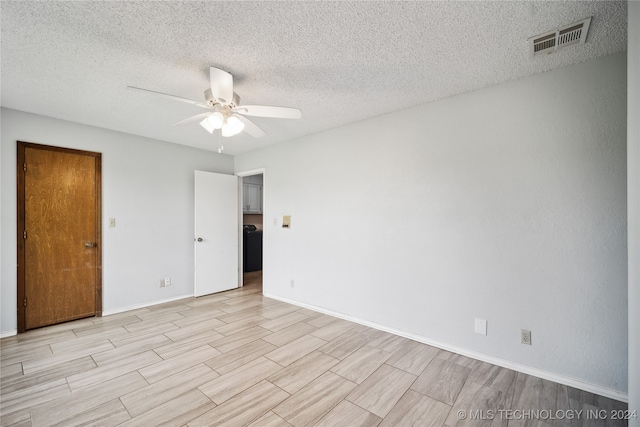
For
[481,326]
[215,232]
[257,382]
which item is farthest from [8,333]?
[481,326]

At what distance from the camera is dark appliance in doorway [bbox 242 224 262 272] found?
245 inches

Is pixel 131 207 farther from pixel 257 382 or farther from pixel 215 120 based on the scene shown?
pixel 257 382

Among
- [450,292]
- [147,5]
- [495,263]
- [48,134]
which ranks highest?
[147,5]

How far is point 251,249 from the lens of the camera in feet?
21.0

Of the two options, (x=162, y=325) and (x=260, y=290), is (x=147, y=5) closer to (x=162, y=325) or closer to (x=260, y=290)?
(x=162, y=325)

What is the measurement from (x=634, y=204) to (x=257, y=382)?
2.56 meters

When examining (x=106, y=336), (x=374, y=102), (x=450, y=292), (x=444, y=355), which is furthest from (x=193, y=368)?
(x=374, y=102)

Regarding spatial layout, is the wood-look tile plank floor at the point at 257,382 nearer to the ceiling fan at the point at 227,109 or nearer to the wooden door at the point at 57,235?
the wooden door at the point at 57,235

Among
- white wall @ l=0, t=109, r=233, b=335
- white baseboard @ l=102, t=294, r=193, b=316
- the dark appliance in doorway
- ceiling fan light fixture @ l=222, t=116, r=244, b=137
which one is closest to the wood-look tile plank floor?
white baseboard @ l=102, t=294, r=193, b=316

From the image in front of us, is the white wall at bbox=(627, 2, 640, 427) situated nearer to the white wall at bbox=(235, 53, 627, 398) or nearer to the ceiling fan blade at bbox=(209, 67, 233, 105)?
the white wall at bbox=(235, 53, 627, 398)

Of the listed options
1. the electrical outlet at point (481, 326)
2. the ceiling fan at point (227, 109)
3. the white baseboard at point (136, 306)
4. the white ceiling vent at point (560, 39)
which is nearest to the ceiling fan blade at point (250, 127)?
the ceiling fan at point (227, 109)

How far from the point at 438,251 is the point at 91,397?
3.10m

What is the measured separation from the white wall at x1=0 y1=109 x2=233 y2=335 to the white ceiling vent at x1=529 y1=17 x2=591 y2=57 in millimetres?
4486

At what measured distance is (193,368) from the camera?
2336 millimetres
